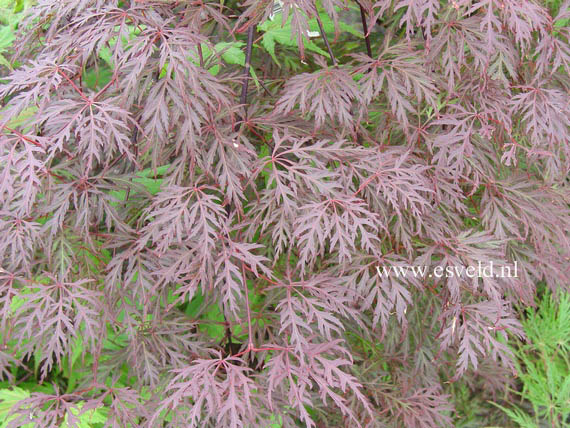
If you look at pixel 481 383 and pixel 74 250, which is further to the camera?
pixel 481 383

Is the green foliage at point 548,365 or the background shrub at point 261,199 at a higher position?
the background shrub at point 261,199

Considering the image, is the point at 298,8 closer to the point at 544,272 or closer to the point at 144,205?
the point at 144,205

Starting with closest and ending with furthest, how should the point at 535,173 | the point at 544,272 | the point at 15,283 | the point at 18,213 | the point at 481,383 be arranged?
the point at 18,213, the point at 15,283, the point at 544,272, the point at 535,173, the point at 481,383

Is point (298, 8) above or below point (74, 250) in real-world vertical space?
above

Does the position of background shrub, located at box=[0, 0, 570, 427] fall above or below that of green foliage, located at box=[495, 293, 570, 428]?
above

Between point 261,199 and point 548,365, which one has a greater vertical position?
point 261,199

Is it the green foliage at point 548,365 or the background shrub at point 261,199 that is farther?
the green foliage at point 548,365

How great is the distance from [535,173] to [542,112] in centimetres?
39

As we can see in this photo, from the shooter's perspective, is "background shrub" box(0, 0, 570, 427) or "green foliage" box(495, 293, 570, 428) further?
"green foliage" box(495, 293, 570, 428)

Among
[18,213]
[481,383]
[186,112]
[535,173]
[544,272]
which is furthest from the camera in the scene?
[481,383]

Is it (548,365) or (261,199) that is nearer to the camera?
(261,199)

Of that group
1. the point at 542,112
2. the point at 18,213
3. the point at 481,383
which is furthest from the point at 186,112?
the point at 481,383

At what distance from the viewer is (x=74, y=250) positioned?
1.37 m

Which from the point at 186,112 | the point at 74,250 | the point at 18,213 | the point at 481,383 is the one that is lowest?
the point at 481,383
